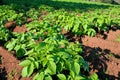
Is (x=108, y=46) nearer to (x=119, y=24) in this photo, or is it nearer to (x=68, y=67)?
(x=119, y=24)

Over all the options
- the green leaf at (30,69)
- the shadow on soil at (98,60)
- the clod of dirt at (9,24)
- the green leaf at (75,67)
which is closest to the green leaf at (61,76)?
the green leaf at (75,67)

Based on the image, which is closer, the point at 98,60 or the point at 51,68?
the point at 51,68

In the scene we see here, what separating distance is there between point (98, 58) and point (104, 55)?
41 centimetres

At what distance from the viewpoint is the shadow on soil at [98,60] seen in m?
5.90

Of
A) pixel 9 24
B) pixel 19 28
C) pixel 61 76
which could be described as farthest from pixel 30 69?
pixel 9 24

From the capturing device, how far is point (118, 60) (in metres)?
6.71

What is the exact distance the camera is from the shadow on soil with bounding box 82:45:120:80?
5898 mm

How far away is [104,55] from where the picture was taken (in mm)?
6676

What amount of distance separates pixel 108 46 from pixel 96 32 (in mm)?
989

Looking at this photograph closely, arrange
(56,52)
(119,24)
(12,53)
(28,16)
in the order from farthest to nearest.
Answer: (28,16) < (119,24) < (12,53) < (56,52)

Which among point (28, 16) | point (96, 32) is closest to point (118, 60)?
point (96, 32)

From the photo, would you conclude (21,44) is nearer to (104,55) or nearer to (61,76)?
(61,76)

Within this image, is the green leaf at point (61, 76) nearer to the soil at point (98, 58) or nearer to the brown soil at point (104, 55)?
the soil at point (98, 58)

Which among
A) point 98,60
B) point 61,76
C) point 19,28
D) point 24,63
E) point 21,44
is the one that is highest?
point 24,63
